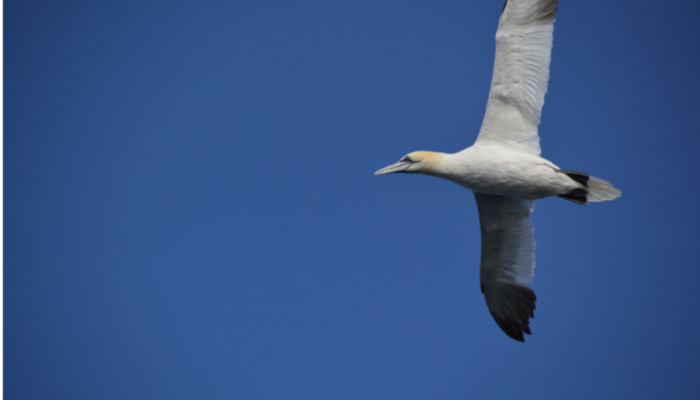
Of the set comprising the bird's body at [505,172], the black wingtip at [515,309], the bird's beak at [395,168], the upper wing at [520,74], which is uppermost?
the upper wing at [520,74]

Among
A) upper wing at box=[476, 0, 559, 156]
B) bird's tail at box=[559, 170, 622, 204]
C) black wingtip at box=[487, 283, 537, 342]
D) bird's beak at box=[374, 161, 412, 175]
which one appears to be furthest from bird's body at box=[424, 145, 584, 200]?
black wingtip at box=[487, 283, 537, 342]

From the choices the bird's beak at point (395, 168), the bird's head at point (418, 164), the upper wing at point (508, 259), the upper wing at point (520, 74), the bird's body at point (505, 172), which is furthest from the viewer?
the upper wing at point (508, 259)

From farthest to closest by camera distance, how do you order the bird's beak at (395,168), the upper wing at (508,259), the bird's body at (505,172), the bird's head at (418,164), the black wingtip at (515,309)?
the black wingtip at (515,309) → the upper wing at (508,259) → the bird's beak at (395,168) → the bird's head at (418,164) → the bird's body at (505,172)

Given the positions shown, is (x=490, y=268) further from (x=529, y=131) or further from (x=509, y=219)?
(x=529, y=131)

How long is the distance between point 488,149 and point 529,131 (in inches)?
34.0

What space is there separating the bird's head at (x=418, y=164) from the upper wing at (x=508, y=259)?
1.74 m

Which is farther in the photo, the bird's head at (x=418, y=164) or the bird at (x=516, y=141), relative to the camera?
the bird's head at (x=418, y=164)

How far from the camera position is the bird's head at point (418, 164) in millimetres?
13312

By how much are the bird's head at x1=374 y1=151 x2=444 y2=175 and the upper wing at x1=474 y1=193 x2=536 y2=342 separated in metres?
1.74

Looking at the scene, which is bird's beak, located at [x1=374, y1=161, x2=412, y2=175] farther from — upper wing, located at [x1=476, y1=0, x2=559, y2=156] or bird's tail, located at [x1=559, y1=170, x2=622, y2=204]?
bird's tail, located at [x1=559, y1=170, x2=622, y2=204]

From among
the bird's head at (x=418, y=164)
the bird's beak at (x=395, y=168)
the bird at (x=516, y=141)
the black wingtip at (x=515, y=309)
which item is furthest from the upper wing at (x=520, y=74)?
the black wingtip at (x=515, y=309)

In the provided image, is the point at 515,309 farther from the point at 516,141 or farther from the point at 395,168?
the point at 395,168

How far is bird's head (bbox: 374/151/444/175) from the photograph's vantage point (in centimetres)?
1331

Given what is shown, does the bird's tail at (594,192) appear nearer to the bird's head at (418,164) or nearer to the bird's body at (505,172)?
the bird's body at (505,172)
